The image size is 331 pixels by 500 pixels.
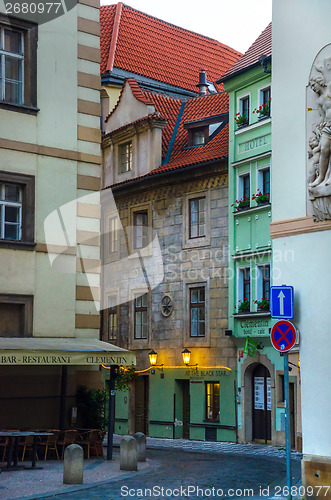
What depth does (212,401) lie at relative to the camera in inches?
1195

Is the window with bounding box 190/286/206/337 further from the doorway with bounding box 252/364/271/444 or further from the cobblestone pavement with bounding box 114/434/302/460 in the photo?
the cobblestone pavement with bounding box 114/434/302/460

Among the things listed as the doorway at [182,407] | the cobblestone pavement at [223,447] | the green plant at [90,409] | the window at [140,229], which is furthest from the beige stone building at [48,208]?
the window at [140,229]

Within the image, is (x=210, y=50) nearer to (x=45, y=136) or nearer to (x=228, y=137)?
(x=228, y=137)

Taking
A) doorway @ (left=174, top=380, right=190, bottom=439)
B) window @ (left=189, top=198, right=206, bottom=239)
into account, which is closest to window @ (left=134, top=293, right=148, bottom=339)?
doorway @ (left=174, top=380, right=190, bottom=439)

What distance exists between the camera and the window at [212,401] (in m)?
30.1

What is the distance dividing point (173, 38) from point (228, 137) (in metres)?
12.1

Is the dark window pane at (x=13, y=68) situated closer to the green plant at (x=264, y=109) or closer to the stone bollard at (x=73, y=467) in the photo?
the stone bollard at (x=73, y=467)

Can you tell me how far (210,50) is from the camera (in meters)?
43.8

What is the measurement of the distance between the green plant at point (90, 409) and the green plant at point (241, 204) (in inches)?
410

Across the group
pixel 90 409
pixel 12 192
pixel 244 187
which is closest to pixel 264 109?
pixel 244 187

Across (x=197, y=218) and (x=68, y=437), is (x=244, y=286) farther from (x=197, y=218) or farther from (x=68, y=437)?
(x=68, y=437)

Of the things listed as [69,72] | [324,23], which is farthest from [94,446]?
[324,23]

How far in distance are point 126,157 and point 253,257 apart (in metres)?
8.37

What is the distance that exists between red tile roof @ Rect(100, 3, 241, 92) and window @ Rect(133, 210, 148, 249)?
22.2 feet
